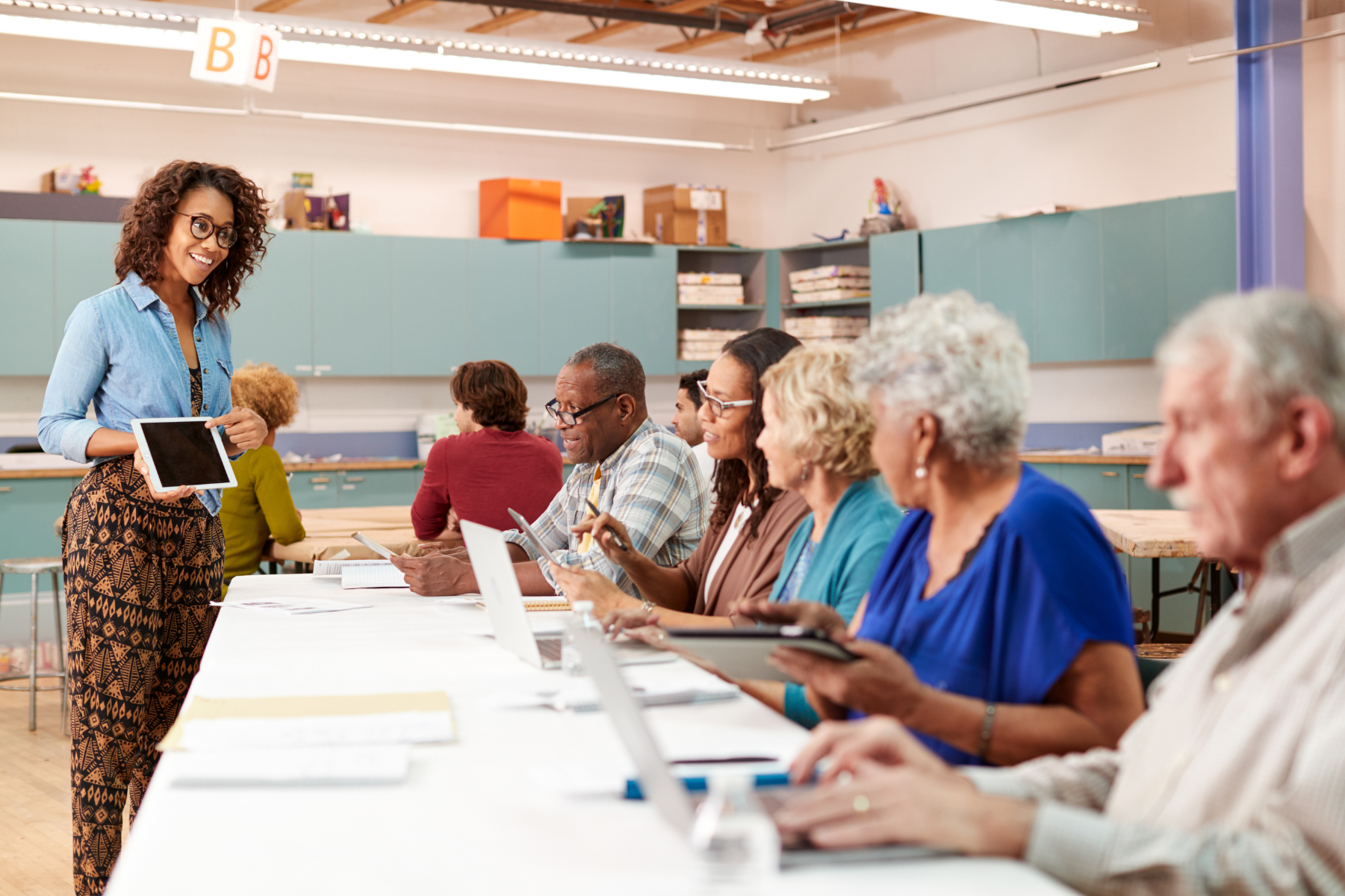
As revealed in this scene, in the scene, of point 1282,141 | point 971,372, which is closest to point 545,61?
point 1282,141

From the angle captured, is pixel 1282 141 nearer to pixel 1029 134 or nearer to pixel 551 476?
pixel 1029 134

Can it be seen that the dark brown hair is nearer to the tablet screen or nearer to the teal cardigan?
the tablet screen

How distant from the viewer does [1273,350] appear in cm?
107

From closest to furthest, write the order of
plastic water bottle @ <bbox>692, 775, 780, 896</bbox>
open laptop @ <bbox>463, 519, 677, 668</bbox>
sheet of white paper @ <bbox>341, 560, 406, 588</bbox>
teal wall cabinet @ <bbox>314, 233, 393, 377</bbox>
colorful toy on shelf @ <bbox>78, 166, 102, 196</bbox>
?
plastic water bottle @ <bbox>692, 775, 780, 896</bbox>, open laptop @ <bbox>463, 519, 677, 668</bbox>, sheet of white paper @ <bbox>341, 560, 406, 588</bbox>, colorful toy on shelf @ <bbox>78, 166, 102, 196</bbox>, teal wall cabinet @ <bbox>314, 233, 393, 377</bbox>

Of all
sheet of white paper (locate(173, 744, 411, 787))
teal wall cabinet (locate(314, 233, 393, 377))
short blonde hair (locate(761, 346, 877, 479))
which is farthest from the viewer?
teal wall cabinet (locate(314, 233, 393, 377))

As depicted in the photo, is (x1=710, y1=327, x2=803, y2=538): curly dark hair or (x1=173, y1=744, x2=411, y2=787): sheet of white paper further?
(x1=710, y1=327, x2=803, y2=538): curly dark hair

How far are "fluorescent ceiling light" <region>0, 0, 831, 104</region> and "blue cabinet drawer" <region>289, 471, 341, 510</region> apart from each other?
99.3 inches

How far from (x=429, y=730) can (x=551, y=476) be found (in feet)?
9.61

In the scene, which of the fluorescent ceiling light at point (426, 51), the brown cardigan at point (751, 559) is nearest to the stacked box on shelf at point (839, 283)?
the fluorescent ceiling light at point (426, 51)

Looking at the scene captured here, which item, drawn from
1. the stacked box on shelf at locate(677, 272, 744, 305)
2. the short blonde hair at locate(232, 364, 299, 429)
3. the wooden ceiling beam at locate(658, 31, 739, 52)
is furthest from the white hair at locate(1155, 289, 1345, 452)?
the wooden ceiling beam at locate(658, 31, 739, 52)

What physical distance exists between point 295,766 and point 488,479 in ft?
9.84

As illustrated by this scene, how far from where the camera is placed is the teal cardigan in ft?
6.73

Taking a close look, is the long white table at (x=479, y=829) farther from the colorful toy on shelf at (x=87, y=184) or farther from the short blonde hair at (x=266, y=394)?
the colorful toy on shelf at (x=87, y=184)

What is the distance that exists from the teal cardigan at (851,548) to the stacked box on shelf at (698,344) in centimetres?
677
